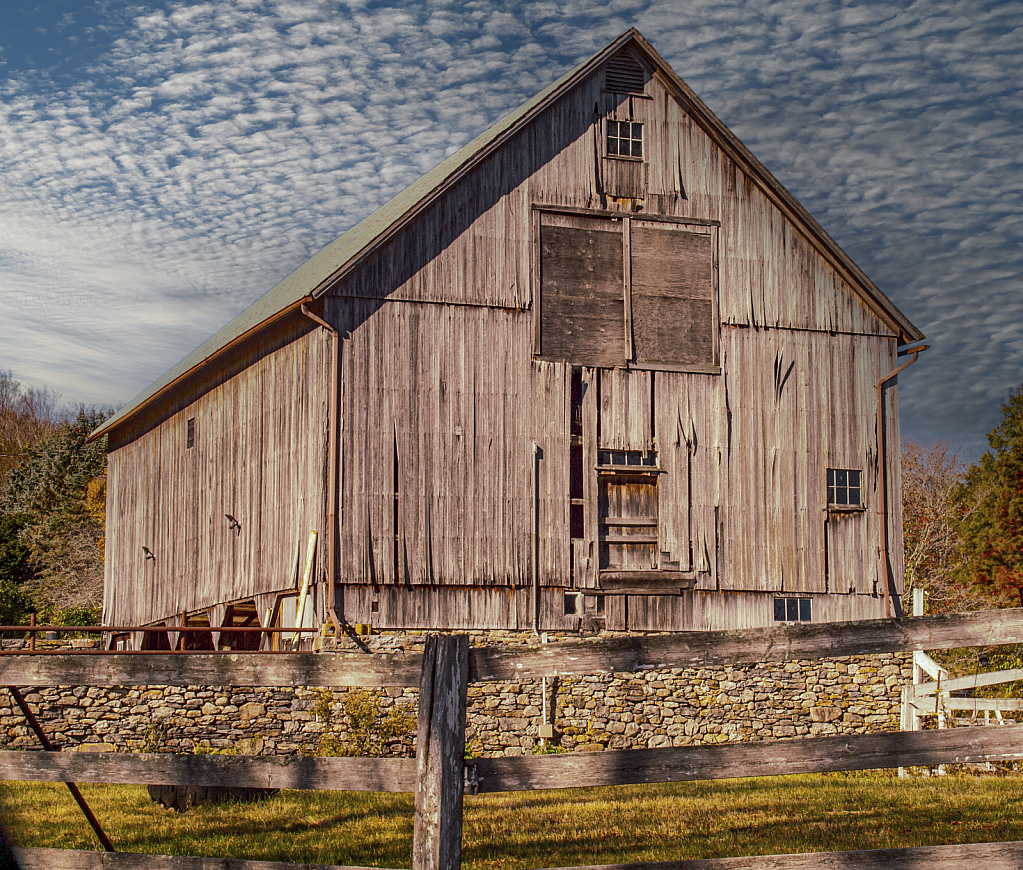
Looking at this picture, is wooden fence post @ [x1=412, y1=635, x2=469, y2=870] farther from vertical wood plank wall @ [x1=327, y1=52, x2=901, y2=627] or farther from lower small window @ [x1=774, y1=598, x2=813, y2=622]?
lower small window @ [x1=774, y1=598, x2=813, y2=622]

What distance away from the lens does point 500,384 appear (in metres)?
21.3

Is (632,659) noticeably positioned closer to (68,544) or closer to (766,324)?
(766,324)

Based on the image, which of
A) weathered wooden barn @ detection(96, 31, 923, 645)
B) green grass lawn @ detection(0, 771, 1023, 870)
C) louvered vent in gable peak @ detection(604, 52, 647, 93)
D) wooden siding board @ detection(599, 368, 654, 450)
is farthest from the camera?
louvered vent in gable peak @ detection(604, 52, 647, 93)

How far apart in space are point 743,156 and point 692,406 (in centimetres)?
531

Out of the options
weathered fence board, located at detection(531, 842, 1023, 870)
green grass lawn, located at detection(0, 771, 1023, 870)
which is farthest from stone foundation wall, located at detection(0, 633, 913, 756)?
weathered fence board, located at detection(531, 842, 1023, 870)

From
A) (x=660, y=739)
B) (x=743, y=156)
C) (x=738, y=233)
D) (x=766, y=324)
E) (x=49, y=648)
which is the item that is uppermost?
(x=743, y=156)

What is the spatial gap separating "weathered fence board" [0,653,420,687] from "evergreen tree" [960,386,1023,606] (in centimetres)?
4624

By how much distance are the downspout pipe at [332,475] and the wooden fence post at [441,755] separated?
545 inches

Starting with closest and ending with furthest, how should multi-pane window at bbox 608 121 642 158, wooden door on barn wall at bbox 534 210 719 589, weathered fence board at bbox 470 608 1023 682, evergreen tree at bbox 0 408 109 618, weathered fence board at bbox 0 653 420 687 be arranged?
weathered fence board at bbox 470 608 1023 682, weathered fence board at bbox 0 653 420 687, wooden door on barn wall at bbox 534 210 719 589, multi-pane window at bbox 608 121 642 158, evergreen tree at bbox 0 408 109 618

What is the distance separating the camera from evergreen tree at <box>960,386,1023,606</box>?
48250 millimetres

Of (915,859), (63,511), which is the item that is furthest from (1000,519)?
(915,859)

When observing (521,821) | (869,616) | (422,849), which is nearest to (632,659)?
(422,849)

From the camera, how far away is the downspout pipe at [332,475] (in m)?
19.9

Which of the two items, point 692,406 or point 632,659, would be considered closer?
point 632,659
